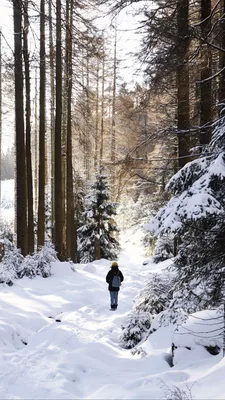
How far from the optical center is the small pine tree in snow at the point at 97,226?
19.8m

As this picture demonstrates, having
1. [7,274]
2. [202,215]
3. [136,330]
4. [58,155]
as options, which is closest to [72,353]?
[136,330]

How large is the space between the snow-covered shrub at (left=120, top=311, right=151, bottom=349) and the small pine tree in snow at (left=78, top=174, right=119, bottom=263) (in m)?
12.5

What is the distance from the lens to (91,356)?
229 inches

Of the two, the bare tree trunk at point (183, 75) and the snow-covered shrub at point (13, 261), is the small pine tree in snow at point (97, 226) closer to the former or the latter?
the snow-covered shrub at point (13, 261)

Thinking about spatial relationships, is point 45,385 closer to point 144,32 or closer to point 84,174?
point 144,32

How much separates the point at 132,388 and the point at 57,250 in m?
10.9

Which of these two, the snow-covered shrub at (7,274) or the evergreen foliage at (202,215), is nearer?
the evergreen foliage at (202,215)

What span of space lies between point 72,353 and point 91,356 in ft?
1.06

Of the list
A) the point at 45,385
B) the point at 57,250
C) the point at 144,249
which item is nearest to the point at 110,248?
the point at 144,249

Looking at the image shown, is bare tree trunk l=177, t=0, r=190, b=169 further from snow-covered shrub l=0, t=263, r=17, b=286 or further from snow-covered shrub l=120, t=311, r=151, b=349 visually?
snow-covered shrub l=0, t=263, r=17, b=286

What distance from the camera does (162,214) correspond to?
4527 millimetres

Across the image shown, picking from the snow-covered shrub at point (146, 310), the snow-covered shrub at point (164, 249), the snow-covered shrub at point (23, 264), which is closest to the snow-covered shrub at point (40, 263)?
the snow-covered shrub at point (23, 264)

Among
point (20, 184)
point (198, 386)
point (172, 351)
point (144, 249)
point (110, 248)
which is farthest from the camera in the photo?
point (144, 249)

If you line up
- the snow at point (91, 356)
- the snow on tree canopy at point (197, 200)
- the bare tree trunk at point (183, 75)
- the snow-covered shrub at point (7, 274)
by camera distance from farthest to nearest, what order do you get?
1. the snow-covered shrub at point (7, 274)
2. the bare tree trunk at point (183, 75)
3. the snow at point (91, 356)
4. the snow on tree canopy at point (197, 200)
